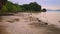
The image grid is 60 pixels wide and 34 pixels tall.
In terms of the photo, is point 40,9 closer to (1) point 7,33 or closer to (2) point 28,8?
(2) point 28,8

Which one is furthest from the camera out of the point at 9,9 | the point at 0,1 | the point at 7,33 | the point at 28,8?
the point at 28,8

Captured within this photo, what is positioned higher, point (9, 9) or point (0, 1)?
point (0, 1)

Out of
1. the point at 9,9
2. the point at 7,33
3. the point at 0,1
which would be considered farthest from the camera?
the point at 9,9

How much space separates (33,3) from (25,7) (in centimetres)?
556

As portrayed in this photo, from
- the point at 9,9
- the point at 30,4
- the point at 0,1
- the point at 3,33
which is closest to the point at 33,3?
the point at 30,4

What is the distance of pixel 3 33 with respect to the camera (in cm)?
1199

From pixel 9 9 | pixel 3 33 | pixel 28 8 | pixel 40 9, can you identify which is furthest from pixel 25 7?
pixel 3 33

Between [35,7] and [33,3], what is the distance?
455 cm

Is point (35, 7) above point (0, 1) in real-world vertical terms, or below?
below

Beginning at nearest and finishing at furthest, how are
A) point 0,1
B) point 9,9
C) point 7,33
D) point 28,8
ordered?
point 7,33 < point 0,1 < point 9,9 < point 28,8

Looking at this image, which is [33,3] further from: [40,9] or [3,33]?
[3,33]

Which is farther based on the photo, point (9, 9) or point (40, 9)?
point (40, 9)

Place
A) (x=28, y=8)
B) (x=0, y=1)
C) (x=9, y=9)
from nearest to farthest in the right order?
(x=0, y=1)
(x=9, y=9)
(x=28, y=8)

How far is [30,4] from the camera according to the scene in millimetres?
97000
